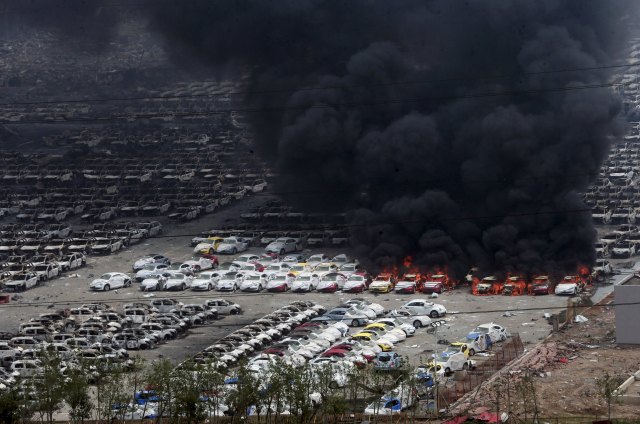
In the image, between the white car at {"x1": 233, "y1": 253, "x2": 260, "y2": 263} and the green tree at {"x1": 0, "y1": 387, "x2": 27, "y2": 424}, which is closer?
the green tree at {"x1": 0, "y1": 387, "x2": 27, "y2": 424}

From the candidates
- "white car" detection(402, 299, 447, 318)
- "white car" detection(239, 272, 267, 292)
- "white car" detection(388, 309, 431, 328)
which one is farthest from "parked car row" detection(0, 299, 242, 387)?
"white car" detection(402, 299, 447, 318)

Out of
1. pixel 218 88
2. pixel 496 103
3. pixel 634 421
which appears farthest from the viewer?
pixel 218 88

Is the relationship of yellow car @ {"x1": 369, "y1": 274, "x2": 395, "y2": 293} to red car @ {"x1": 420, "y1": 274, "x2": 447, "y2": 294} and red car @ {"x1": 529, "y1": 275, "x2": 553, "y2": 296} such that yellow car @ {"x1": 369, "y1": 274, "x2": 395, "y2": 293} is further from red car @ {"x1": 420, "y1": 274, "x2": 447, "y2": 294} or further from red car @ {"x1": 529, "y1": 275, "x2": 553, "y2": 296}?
red car @ {"x1": 529, "y1": 275, "x2": 553, "y2": 296}

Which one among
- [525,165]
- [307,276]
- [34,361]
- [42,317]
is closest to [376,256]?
[307,276]

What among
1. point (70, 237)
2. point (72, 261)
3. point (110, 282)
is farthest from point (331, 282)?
point (70, 237)

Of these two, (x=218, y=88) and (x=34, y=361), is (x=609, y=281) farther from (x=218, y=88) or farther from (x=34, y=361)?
(x=218, y=88)

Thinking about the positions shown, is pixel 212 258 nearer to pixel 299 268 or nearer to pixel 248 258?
pixel 248 258

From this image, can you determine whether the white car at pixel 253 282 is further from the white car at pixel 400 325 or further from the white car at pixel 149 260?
the white car at pixel 400 325
